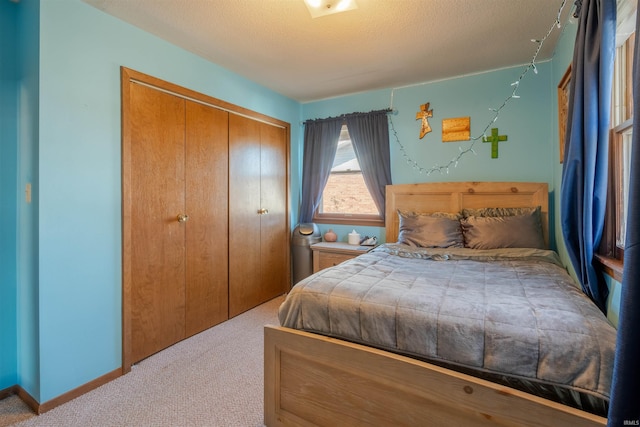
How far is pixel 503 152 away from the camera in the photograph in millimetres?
2977

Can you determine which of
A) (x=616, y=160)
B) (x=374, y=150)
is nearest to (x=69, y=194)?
(x=374, y=150)

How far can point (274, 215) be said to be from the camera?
11.8ft

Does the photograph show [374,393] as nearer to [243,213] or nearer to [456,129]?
[243,213]

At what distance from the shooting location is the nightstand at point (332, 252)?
10.6 ft

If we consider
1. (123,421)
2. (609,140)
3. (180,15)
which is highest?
(180,15)

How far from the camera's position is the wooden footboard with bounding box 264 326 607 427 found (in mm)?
1040

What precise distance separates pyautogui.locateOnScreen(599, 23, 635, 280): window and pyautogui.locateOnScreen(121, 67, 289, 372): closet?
272cm

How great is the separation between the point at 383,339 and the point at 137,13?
250 cm

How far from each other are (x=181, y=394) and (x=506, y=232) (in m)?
2.57

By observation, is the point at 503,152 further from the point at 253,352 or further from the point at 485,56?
the point at 253,352

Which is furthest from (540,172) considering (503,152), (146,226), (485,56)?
(146,226)

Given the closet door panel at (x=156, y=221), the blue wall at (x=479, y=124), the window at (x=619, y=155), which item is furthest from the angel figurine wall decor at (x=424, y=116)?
the closet door panel at (x=156, y=221)

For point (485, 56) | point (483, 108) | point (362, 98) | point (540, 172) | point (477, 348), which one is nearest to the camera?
point (477, 348)

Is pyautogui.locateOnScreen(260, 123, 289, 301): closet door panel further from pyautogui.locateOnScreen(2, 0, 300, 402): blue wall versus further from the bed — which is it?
the bed
